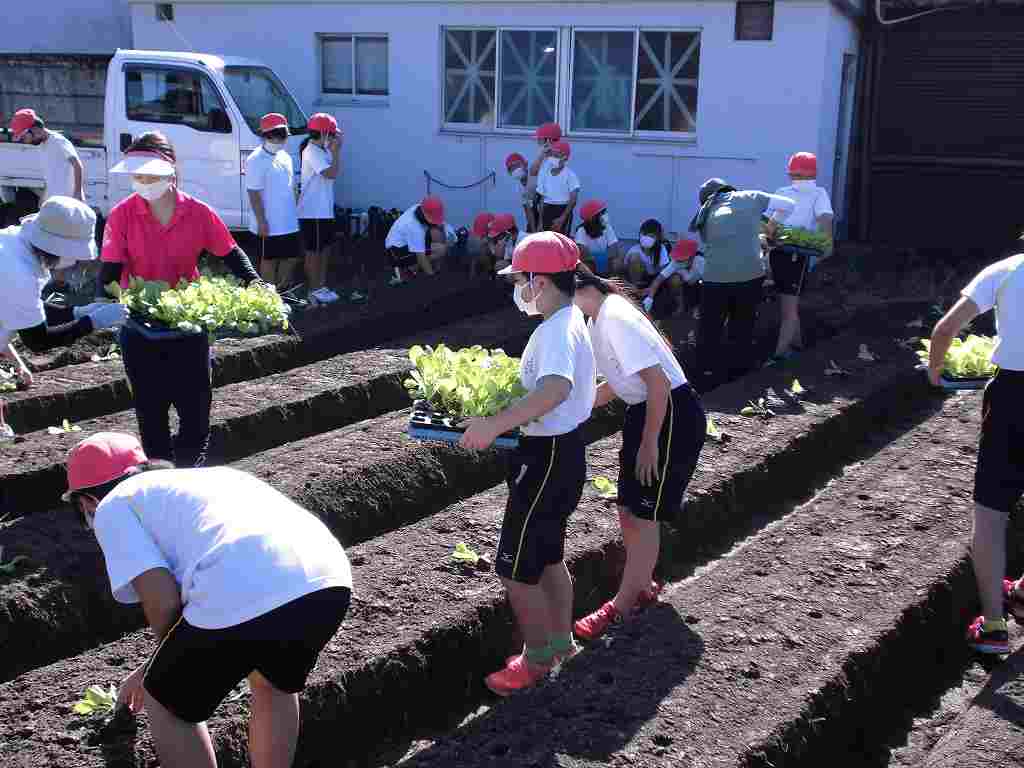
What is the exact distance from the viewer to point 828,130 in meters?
12.7

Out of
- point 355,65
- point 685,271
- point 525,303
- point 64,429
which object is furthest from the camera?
point 355,65

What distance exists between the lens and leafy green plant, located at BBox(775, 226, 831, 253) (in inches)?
352

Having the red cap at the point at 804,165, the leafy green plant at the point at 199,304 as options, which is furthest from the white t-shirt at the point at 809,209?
the leafy green plant at the point at 199,304

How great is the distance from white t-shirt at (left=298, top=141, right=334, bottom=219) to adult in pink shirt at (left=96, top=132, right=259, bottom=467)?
540cm

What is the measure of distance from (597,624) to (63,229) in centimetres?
310

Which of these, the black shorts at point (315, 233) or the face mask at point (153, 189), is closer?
the face mask at point (153, 189)

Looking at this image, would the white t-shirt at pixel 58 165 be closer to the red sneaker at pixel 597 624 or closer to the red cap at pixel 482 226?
the red cap at pixel 482 226

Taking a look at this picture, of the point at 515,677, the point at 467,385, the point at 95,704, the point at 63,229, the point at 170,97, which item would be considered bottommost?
the point at 515,677

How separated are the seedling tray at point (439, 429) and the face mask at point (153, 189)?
5.96 feet

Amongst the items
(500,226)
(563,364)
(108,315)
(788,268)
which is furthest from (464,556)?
(500,226)

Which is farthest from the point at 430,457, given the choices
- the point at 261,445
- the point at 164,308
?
the point at 164,308

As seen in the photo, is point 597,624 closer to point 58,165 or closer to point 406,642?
point 406,642

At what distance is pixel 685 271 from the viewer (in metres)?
11.0

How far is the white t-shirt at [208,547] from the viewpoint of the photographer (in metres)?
2.99
